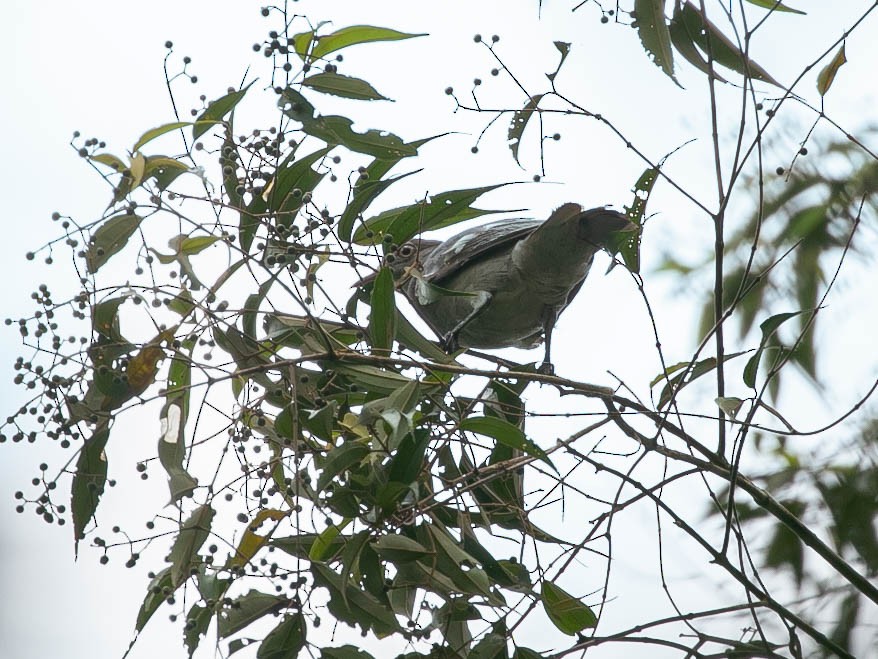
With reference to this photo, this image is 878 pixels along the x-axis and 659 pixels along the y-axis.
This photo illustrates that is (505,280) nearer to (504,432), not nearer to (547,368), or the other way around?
(547,368)

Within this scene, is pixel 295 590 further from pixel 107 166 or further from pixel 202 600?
pixel 107 166

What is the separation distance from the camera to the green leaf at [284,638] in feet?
7.28

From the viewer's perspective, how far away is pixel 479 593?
225cm

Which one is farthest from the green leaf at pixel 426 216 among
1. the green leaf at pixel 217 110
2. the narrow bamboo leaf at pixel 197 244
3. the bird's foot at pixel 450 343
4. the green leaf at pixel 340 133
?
the bird's foot at pixel 450 343

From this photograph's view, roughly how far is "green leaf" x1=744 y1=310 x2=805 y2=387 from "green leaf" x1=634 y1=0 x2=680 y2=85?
2.38 feet

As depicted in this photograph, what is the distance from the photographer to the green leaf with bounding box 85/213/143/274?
219cm

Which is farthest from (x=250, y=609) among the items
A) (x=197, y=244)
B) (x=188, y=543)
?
(x=197, y=244)

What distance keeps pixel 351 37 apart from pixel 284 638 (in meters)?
1.38

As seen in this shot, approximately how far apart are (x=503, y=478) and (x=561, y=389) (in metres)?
0.27

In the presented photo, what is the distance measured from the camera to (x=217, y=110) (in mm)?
2238

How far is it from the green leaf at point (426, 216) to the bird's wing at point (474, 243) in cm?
102

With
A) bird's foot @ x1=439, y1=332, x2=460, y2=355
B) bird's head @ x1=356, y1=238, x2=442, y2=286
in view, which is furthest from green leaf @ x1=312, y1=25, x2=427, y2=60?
bird's foot @ x1=439, y1=332, x2=460, y2=355

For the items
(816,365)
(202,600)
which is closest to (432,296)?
(202,600)

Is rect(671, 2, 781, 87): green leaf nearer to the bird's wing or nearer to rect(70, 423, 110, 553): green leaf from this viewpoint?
the bird's wing
